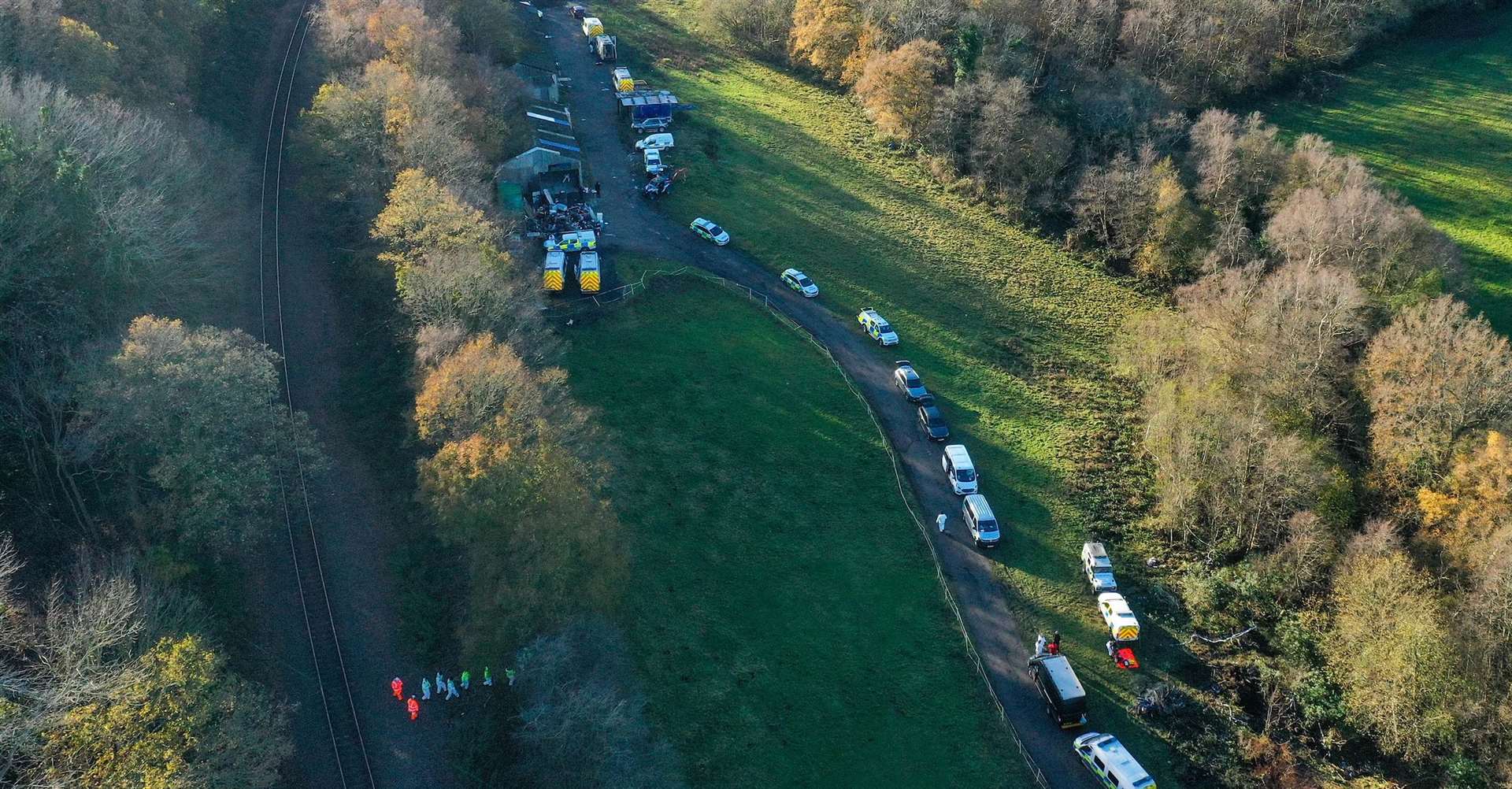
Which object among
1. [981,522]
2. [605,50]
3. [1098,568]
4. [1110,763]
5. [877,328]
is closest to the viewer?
[1110,763]

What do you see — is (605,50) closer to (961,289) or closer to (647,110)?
(647,110)

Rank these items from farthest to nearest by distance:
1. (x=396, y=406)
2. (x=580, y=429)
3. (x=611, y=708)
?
1. (x=396, y=406)
2. (x=580, y=429)
3. (x=611, y=708)

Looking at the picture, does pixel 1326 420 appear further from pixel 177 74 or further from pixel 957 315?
pixel 177 74

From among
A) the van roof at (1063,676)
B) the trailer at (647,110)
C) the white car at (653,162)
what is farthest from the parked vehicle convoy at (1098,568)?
the trailer at (647,110)

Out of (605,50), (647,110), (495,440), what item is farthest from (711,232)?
(605,50)

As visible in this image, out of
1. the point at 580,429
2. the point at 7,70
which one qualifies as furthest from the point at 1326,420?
the point at 7,70

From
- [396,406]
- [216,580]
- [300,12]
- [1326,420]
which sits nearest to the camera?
[216,580]

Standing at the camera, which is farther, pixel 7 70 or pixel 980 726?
pixel 7 70
